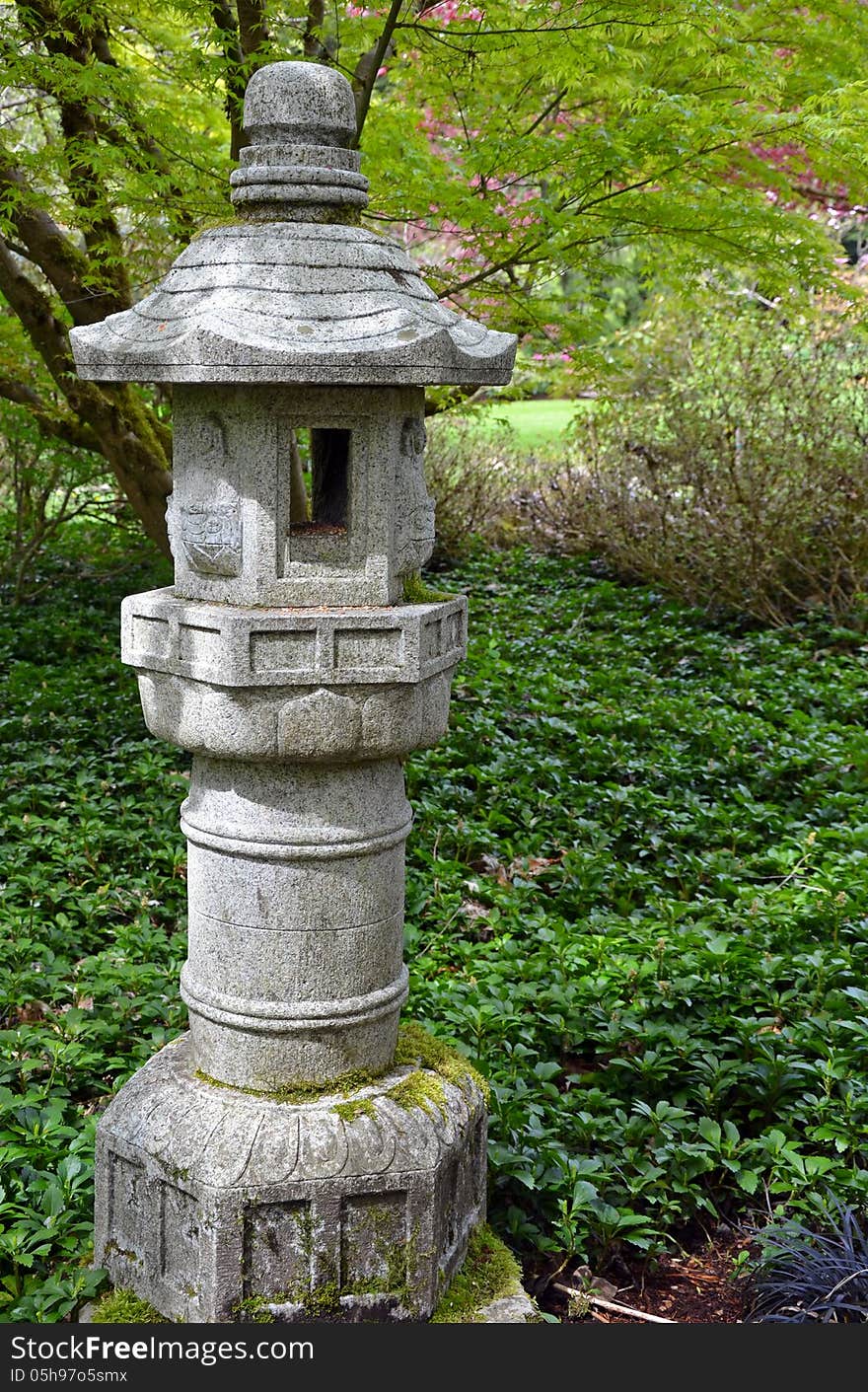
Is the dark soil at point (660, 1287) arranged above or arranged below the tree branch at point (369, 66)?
below

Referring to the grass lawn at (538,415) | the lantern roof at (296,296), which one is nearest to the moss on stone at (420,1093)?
the lantern roof at (296,296)

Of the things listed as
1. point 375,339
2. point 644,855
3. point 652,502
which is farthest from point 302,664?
point 652,502

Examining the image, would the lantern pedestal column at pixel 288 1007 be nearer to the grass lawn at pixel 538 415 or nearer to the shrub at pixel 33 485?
the shrub at pixel 33 485

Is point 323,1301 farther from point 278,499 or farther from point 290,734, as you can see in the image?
point 278,499

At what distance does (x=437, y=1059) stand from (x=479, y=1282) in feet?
1.63

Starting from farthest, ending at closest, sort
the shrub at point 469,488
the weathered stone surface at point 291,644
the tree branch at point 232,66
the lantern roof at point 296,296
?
the shrub at point 469,488
the tree branch at point 232,66
the weathered stone surface at point 291,644
the lantern roof at point 296,296

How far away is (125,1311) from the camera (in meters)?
2.68

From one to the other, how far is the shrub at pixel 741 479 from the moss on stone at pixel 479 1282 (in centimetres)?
522

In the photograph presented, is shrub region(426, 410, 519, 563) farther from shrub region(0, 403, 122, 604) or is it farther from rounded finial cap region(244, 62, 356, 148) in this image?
rounded finial cap region(244, 62, 356, 148)

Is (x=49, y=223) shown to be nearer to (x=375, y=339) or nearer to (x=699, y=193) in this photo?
(x=699, y=193)

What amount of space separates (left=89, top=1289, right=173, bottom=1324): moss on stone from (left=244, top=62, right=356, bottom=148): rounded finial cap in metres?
2.47

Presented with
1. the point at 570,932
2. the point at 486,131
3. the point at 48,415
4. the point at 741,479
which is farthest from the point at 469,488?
the point at 570,932

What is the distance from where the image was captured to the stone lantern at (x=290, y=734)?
2453 mm

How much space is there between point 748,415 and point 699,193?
5.06 meters
